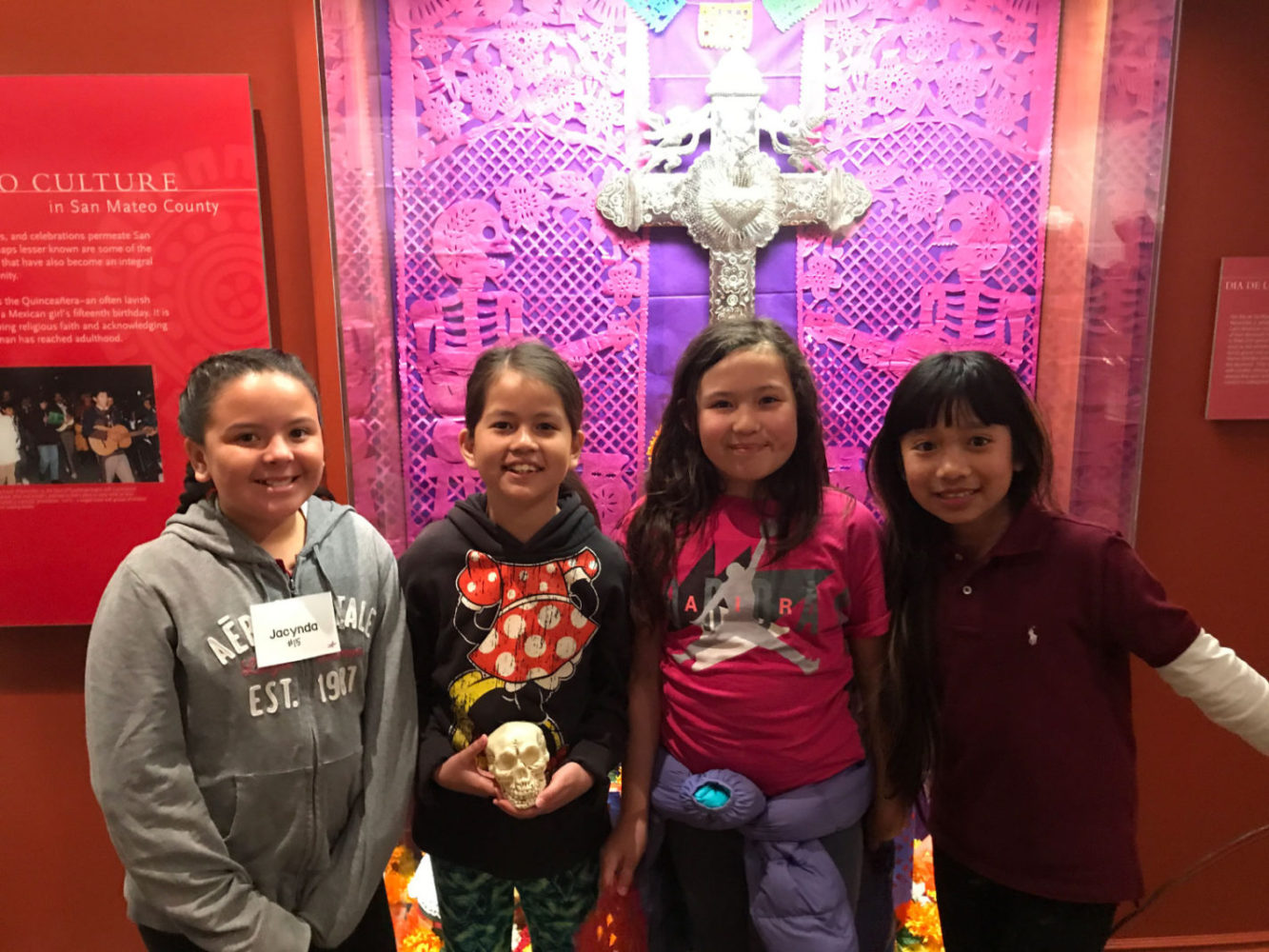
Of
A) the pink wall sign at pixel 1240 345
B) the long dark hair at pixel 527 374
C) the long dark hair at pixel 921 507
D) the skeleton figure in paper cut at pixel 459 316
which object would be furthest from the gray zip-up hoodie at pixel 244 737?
the pink wall sign at pixel 1240 345

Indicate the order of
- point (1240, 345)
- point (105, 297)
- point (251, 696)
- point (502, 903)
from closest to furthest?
point (251, 696)
point (502, 903)
point (105, 297)
point (1240, 345)

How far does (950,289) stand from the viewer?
2186mm

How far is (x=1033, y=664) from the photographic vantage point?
55.7 inches

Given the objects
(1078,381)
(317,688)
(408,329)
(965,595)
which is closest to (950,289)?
(1078,381)

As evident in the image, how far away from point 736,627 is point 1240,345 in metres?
1.78

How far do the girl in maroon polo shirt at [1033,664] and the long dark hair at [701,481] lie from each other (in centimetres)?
20

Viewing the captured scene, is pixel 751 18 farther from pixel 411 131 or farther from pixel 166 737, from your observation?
pixel 166 737

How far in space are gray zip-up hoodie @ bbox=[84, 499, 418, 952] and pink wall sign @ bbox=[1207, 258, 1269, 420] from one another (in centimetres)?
230

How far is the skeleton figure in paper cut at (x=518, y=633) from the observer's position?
1397 mm

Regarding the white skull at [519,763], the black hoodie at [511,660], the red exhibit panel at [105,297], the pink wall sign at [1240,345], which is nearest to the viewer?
the white skull at [519,763]

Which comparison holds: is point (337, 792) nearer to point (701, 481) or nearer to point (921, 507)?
point (701, 481)

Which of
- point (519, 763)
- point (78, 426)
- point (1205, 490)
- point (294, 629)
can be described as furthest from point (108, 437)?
point (1205, 490)

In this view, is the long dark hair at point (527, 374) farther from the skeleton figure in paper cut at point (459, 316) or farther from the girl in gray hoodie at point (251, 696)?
the skeleton figure in paper cut at point (459, 316)

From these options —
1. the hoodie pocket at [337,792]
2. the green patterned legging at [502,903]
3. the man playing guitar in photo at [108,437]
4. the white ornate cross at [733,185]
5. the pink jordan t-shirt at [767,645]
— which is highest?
the white ornate cross at [733,185]
